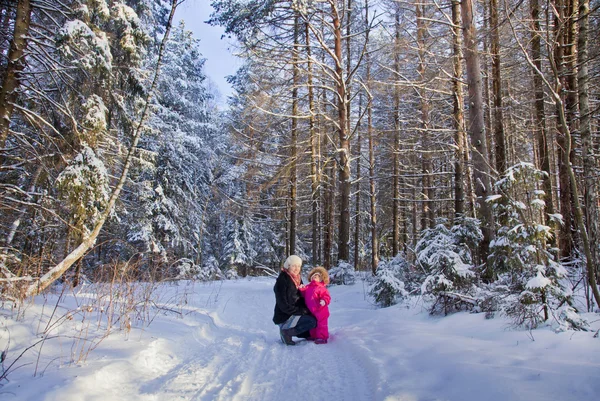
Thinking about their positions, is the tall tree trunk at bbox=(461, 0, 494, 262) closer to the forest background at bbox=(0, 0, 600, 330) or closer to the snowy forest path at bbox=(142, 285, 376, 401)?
the forest background at bbox=(0, 0, 600, 330)

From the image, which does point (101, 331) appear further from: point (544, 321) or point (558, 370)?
point (544, 321)

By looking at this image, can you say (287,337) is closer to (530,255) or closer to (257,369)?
(257,369)

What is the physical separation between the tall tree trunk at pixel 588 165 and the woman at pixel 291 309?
335cm

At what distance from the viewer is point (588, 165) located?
5.41 meters

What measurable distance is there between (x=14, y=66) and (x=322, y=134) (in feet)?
29.9

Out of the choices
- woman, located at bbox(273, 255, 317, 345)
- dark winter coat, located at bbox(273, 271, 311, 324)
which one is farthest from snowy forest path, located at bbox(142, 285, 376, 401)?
dark winter coat, located at bbox(273, 271, 311, 324)

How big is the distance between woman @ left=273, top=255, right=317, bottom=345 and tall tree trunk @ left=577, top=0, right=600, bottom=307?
3.35m

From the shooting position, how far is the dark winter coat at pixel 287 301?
499 centimetres

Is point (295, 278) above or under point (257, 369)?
above

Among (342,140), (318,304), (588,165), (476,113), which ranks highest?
(342,140)

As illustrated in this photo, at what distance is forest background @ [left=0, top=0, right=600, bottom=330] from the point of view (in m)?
4.27

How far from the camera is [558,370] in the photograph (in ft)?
7.81

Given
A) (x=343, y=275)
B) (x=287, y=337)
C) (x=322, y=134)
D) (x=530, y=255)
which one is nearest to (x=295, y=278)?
(x=287, y=337)

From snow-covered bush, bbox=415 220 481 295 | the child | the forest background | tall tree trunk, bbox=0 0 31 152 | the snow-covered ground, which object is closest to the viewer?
the snow-covered ground
